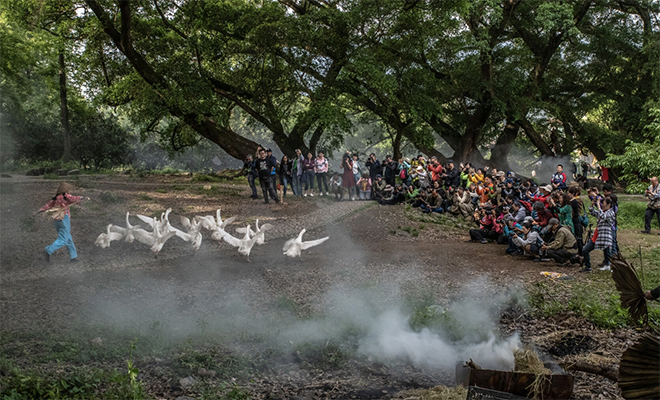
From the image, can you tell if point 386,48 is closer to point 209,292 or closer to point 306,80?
point 306,80

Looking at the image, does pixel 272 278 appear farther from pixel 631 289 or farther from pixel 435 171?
pixel 435 171

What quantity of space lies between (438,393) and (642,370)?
98.9 inches

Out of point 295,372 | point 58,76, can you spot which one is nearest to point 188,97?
point 58,76

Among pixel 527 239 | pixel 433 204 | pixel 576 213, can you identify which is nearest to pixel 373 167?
pixel 433 204

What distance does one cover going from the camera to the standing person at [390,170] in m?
19.4

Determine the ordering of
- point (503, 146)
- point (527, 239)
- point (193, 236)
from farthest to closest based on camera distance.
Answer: point (503, 146) < point (527, 239) < point (193, 236)

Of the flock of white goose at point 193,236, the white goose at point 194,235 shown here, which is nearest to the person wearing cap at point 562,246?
the flock of white goose at point 193,236

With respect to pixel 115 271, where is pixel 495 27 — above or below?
above

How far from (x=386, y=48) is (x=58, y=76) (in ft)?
55.5

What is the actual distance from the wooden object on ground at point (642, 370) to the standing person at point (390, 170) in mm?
15653

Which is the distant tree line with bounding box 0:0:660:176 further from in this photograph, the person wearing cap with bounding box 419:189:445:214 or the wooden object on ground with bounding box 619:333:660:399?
the wooden object on ground with bounding box 619:333:660:399

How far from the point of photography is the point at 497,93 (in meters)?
26.0

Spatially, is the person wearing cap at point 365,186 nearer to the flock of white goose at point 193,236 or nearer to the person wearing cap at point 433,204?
the person wearing cap at point 433,204

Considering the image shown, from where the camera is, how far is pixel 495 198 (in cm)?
1669
